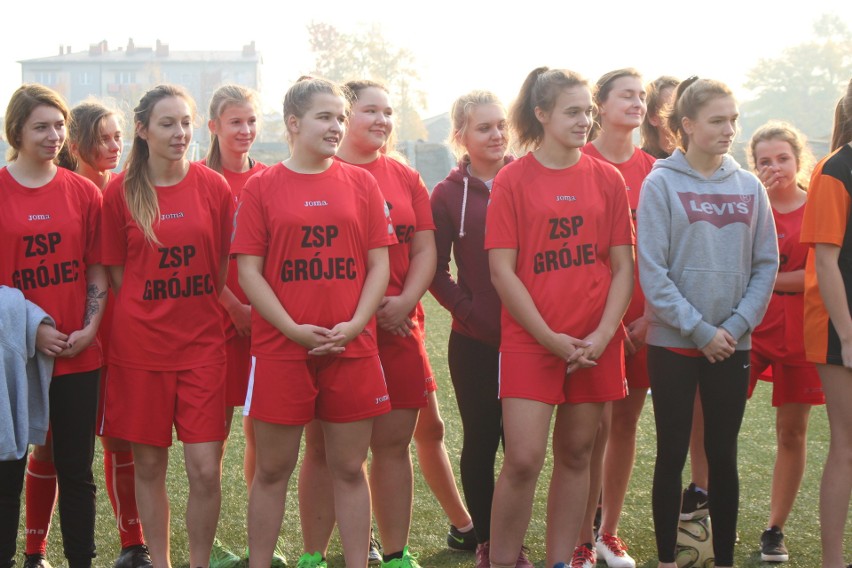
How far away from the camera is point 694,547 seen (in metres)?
4.02

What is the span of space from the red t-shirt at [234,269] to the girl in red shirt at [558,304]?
109 cm

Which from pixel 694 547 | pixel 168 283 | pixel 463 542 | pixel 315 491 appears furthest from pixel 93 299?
pixel 694 547

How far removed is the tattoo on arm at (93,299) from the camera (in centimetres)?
380

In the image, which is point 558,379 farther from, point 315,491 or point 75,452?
point 75,452

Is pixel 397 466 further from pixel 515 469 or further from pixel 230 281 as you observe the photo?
pixel 230 281

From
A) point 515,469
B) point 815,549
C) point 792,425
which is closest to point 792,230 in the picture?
point 792,425

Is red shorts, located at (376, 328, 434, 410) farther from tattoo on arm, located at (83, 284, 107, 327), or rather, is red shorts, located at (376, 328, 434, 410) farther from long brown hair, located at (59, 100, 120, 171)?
long brown hair, located at (59, 100, 120, 171)

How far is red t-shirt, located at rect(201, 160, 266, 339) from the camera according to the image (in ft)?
13.4

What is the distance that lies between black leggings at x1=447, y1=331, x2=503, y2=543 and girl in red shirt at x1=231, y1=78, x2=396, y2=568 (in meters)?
0.59

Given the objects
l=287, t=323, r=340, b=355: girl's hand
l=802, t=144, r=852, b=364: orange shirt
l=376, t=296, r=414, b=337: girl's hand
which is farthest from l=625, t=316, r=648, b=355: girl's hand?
l=287, t=323, r=340, b=355: girl's hand

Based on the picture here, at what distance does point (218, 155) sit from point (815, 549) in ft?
10.3

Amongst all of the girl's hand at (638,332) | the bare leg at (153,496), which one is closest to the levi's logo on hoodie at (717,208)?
the girl's hand at (638,332)

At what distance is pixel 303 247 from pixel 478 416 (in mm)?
1116

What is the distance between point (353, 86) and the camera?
402 cm
